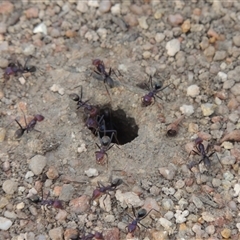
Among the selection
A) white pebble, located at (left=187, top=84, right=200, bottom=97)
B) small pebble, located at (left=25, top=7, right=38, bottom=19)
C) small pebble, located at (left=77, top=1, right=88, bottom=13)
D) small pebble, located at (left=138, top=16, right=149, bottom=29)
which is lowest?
white pebble, located at (left=187, top=84, right=200, bottom=97)

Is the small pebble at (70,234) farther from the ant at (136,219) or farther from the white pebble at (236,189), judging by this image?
the white pebble at (236,189)

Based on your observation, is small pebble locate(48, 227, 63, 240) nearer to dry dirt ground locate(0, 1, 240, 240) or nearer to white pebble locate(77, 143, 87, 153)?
dry dirt ground locate(0, 1, 240, 240)

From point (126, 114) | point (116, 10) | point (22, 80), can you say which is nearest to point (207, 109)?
point (126, 114)

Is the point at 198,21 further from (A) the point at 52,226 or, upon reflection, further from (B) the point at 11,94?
(A) the point at 52,226

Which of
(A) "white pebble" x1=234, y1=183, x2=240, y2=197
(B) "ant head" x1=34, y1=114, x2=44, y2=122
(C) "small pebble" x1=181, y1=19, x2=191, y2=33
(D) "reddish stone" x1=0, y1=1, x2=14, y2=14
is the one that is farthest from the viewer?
(D) "reddish stone" x1=0, y1=1, x2=14, y2=14

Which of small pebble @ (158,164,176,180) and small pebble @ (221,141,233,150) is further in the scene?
small pebble @ (221,141,233,150)

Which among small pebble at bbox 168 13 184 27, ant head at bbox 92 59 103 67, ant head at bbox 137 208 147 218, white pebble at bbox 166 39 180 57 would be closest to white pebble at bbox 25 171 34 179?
ant head at bbox 137 208 147 218
